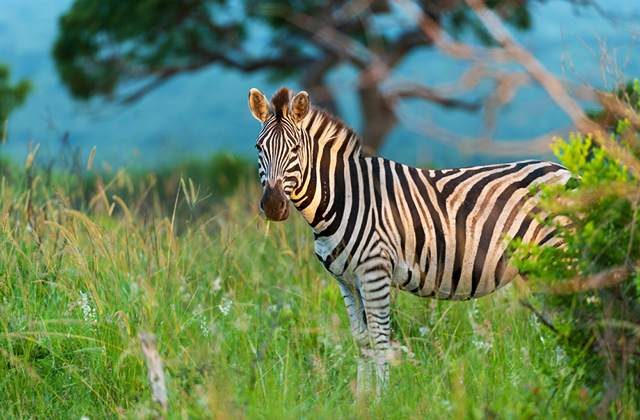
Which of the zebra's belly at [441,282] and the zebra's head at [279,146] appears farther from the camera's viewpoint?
the zebra's belly at [441,282]

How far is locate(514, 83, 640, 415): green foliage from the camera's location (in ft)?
8.51

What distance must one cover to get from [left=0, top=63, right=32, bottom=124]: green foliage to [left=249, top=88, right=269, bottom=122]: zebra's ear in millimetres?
16450

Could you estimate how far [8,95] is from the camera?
1761 centimetres

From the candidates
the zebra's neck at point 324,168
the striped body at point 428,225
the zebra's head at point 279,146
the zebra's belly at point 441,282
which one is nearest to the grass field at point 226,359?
the zebra's belly at point 441,282

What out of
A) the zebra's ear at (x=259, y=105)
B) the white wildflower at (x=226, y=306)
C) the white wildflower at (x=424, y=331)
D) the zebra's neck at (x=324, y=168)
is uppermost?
the zebra's ear at (x=259, y=105)

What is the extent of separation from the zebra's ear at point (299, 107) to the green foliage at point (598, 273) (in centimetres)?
163

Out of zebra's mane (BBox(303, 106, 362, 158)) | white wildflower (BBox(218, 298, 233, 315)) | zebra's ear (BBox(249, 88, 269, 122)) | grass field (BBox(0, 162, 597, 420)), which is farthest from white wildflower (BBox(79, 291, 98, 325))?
zebra's mane (BBox(303, 106, 362, 158))

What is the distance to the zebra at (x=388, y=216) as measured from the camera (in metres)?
3.77

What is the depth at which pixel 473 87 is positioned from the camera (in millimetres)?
2539

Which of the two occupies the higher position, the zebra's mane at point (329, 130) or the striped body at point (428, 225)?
the zebra's mane at point (329, 130)

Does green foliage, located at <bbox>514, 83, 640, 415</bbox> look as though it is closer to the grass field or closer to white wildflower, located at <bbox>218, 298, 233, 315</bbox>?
the grass field

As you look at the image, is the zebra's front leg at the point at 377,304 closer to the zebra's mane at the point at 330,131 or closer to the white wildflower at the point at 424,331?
the white wildflower at the point at 424,331

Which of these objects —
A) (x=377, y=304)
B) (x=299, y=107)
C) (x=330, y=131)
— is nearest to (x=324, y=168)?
(x=330, y=131)

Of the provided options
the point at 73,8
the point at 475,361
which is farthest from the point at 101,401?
the point at 73,8
